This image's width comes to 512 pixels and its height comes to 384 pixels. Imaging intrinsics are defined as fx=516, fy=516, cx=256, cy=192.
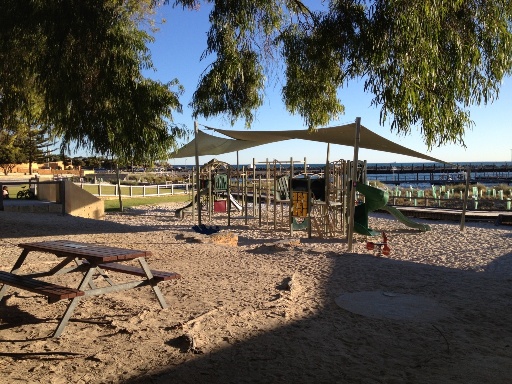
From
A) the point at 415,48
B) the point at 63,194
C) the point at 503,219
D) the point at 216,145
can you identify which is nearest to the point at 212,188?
the point at 216,145

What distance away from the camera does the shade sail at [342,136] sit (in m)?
11.0

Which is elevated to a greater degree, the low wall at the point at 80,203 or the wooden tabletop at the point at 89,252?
the wooden tabletop at the point at 89,252

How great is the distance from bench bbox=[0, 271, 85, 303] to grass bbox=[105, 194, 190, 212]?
15691 mm

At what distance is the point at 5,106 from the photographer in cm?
1037

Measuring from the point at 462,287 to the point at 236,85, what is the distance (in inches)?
207

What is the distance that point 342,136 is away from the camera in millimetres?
11570

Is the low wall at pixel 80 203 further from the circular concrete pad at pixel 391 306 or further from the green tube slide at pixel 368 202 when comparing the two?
the circular concrete pad at pixel 391 306

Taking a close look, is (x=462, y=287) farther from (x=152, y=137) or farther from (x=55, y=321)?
(x=152, y=137)

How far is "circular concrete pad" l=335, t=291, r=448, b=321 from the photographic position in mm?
4863

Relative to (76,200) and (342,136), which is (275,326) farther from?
(76,200)

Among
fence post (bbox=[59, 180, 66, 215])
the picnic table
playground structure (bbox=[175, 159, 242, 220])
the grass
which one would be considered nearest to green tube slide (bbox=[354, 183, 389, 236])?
playground structure (bbox=[175, 159, 242, 220])

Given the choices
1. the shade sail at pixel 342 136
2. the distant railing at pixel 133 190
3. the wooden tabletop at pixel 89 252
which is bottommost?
the distant railing at pixel 133 190

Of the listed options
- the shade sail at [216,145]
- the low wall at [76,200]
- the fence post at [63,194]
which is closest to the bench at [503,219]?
the shade sail at [216,145]

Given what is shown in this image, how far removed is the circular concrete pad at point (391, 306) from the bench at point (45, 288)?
259 centimetres
